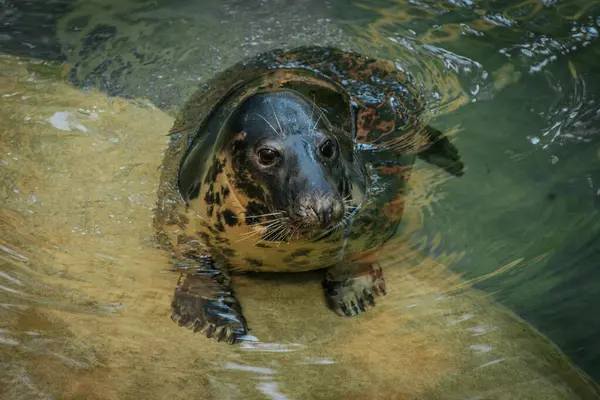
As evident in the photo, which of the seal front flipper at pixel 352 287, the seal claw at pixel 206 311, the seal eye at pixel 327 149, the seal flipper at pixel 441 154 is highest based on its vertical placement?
the seal eye at pixel 327 149

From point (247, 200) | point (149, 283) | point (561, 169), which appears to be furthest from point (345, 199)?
point (561, 169)

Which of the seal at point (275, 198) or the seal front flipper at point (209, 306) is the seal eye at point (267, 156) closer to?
the seal at point (275, 198)

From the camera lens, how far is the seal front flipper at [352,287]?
3.24 metres

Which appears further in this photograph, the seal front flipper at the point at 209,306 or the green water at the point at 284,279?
the seal front flipper at the point at 209,306

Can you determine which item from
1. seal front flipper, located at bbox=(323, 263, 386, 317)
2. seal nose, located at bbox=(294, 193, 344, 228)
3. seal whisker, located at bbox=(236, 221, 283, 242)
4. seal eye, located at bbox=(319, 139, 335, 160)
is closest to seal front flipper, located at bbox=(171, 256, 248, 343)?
seal whisker, located at bbox=(236, 221, 283, 242)

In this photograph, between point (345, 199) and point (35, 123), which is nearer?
point (345, 199)

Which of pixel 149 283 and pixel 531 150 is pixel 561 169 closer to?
pixel 531 150

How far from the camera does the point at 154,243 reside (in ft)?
11.5

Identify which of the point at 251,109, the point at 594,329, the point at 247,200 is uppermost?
the point at 251,109

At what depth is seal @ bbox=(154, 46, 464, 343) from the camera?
296 centimetres

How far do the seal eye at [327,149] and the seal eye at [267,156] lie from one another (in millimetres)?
205

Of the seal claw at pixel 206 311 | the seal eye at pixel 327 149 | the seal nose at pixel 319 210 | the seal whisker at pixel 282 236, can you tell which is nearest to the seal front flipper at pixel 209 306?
the seal claw at pixel 206 311

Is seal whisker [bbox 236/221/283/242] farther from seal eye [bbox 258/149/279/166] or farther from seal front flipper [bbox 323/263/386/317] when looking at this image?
seal front flipper [bbox 323/263/386/317]

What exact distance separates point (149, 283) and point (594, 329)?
2.14 meters
